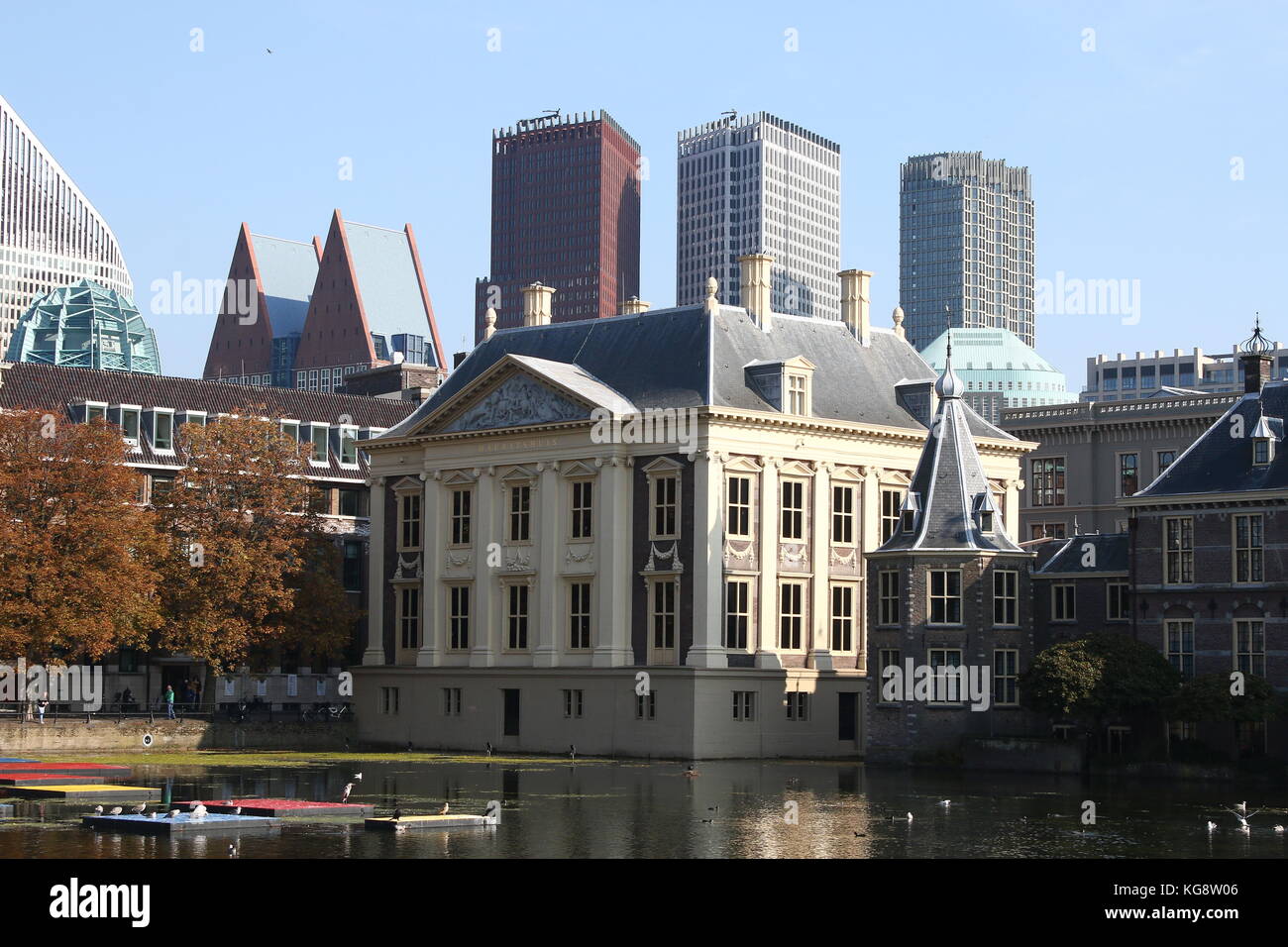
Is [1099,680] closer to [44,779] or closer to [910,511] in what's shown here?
[910,511]

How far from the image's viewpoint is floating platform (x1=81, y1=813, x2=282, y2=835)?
47.2m

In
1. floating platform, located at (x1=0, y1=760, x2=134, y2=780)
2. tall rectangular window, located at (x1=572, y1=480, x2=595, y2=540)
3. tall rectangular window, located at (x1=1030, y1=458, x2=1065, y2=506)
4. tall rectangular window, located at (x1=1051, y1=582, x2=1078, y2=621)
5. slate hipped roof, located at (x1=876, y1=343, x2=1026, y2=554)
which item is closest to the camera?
floating platform, located at (x1=0, y1=760, x2=134, y2=780)

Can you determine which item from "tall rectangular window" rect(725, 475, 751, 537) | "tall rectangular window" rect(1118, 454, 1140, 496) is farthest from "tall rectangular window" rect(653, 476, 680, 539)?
"tall rectangular window" rect(1118, 454, 1140, 496)

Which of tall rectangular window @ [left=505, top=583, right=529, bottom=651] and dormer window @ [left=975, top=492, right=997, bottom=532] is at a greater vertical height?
dormer window @ [left=975, top=492, right=997, bottom=532]

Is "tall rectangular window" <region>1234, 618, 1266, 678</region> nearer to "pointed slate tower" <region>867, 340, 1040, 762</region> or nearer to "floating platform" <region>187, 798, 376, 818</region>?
"pointed slate tower" <region>867, 340, 1040, 762</region>

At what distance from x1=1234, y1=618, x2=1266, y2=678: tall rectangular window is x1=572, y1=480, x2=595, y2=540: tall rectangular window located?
27.7m

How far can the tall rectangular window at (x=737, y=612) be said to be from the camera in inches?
3472

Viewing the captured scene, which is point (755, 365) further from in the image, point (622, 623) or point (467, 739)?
point (467, 739)

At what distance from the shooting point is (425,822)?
49094mm

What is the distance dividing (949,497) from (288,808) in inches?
1452

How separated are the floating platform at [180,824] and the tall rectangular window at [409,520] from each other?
5023cm
